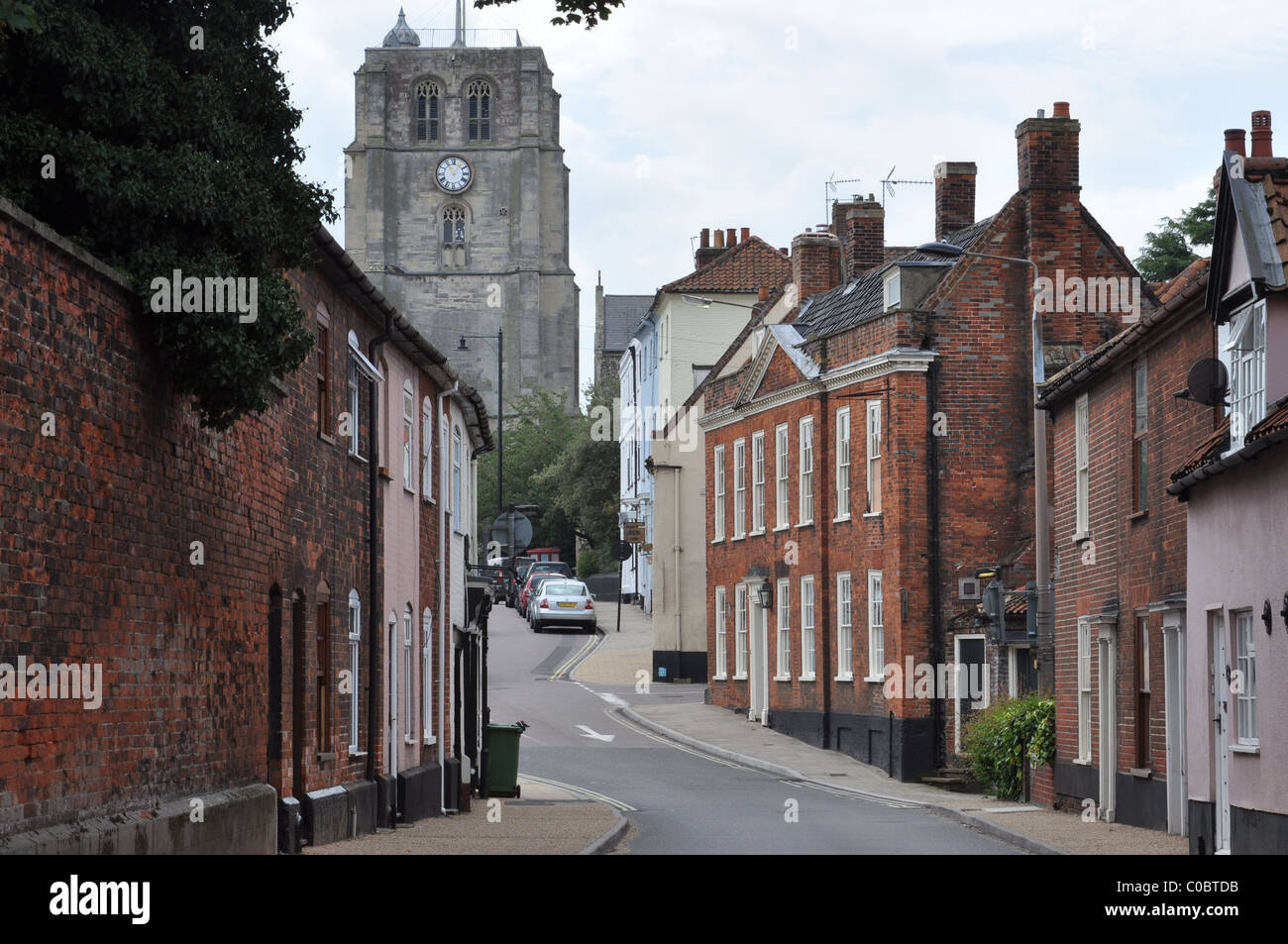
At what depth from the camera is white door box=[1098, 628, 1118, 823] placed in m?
24.9

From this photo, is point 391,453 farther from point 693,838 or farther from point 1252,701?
point 1252,701

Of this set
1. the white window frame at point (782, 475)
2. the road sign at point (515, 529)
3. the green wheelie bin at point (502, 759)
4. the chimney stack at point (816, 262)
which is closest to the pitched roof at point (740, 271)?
the chimney stack at point (816, 262)

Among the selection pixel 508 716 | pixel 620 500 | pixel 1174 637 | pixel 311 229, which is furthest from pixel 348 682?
pixel 620 500

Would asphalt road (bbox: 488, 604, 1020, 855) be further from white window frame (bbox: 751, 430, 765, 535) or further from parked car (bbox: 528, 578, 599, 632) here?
parked car (bbox: 528, 578, 599, 632)

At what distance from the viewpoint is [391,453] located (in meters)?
24.5

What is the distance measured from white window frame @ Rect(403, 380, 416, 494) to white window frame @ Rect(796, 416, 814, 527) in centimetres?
1629

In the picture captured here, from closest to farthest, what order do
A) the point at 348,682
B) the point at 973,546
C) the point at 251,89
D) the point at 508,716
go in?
the point at 251,89, the point at 348,682, the point at 973,546, the point at 508,716

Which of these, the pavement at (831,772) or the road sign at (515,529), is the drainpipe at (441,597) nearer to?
the road sign at (515,529)

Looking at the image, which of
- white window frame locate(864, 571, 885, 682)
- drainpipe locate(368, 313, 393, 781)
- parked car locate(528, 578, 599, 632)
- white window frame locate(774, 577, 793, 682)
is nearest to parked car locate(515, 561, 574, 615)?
parked car locate(528, 578, 599, 632)

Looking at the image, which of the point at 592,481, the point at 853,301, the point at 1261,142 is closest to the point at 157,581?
the point at 1261,142

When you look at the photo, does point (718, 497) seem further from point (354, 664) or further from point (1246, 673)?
point (1246, 673)

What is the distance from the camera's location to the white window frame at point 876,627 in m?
37.8

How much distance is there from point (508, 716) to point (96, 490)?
3180 centimetres

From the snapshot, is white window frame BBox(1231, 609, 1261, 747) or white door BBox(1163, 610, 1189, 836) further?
white door BBox(1163, 610, 1189, 836)
